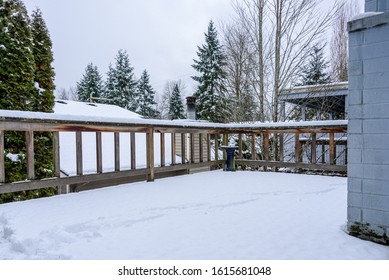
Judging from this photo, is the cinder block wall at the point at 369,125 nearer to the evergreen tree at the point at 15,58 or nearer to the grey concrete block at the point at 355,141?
the grey concrete block at the point at 355,141

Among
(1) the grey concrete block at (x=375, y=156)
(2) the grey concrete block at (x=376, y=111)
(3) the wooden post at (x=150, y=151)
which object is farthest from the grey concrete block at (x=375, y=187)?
(3) the wooden post at (x=150, y=151)

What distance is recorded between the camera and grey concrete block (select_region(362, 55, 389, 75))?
89.2 inches

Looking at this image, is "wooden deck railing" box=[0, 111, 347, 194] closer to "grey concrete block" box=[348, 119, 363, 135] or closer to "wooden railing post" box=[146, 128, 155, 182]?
"wooden railing post" box=[146, 128, 155, 182]

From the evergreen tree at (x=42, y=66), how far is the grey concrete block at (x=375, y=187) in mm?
7546

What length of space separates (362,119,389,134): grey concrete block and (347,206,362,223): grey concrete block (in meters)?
0.68

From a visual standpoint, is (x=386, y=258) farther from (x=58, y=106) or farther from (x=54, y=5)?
(x=54, y=5)

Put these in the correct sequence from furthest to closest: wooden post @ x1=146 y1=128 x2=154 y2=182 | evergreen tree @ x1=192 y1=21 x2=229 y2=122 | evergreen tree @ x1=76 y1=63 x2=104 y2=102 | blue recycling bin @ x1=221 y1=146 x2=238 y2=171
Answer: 1. evergreen tree @ x1=76 y1=63 x2=104 y2=102
2. evergreen tree @ x1=192 y1=21 x2=229 y2=122
3. blue recycling bin @ x1=221 y1=146 x2=238 y2=171
4. wooden post @ x1=146 y1=128 x2=154 y2=182

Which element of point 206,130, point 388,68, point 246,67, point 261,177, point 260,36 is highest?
point 260,36

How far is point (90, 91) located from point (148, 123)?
2362cm

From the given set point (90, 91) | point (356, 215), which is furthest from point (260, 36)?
point (90, 91)

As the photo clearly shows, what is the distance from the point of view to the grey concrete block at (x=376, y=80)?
226 cm

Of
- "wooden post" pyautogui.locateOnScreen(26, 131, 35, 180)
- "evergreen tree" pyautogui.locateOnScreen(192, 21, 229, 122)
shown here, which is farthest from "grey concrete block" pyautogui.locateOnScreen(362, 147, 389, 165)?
"evergreen tree" pyautogui.locateOnScreen(192, 21, 229, 122)

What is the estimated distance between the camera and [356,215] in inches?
95.4

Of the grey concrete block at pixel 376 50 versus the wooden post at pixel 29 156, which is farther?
the wooden post at pixel 29 156
